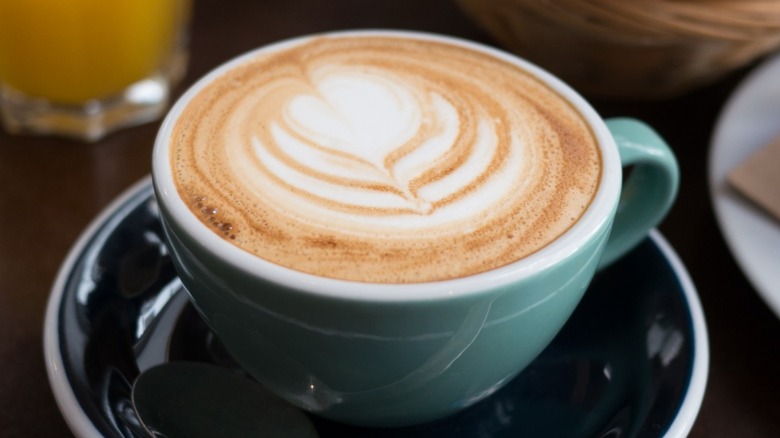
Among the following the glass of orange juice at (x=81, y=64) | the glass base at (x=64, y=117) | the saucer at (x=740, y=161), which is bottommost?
the glass base at (x=64, y=117)

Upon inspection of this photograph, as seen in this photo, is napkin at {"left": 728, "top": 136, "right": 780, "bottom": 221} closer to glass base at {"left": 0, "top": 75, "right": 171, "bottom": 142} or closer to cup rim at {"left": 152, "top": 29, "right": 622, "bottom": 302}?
cup rim at {"left": 152, "top": 29, "right": 622, "bottom": 302}

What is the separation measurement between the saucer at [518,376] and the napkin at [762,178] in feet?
0.40

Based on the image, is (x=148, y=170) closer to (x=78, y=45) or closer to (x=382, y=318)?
(x=78, y=45)

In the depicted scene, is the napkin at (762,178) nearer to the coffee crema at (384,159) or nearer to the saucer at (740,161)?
the saucer at (740,161)

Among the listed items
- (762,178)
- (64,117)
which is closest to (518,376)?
(762,178)

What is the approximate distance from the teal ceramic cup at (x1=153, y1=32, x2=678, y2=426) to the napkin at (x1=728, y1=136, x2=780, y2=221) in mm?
249

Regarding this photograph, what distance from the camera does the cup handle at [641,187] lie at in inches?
26.4

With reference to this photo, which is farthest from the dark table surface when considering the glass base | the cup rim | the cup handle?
the cup rim

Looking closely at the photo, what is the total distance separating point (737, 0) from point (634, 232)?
30cm

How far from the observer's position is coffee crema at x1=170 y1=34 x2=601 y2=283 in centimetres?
52

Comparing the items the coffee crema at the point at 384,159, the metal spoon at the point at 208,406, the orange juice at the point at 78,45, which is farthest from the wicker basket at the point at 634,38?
the metal spoon at the point at 208,406

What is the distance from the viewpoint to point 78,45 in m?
1.00

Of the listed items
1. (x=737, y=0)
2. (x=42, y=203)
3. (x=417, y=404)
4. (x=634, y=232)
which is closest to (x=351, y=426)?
(x=417, y=404)

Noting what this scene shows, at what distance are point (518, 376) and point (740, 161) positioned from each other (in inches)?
15.6
